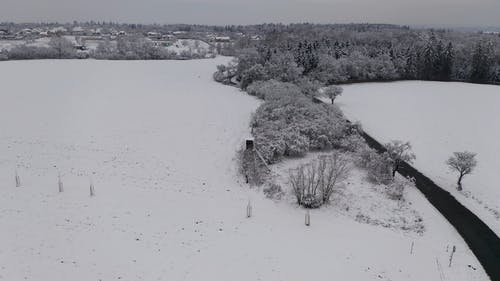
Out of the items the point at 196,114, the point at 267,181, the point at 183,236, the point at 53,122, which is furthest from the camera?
the point at 196,114

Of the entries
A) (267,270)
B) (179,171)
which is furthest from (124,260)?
(179,171)

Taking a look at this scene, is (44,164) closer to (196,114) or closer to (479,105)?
(196,114)

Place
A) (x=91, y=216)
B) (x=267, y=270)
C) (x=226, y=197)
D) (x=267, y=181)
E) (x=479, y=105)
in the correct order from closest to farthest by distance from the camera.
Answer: (x=267, y=270)
(x=91, y=216)
(x=226, y=197)
(x=267, y=181)
(x=479, y=105)

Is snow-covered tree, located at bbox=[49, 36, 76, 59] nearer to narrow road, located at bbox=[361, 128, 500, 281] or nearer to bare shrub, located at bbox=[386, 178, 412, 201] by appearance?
narrow road, located at bbox=[361, 128, 500, 281]

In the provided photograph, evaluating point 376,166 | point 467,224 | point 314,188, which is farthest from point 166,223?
point 467,224

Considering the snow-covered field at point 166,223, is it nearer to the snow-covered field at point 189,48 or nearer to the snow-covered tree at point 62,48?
the snow-covered tree at point 62,48

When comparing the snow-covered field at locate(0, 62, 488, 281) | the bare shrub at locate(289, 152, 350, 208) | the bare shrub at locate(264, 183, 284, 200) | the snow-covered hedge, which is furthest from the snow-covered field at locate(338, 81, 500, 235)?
the bare shrub at locate(264, 183, 284, 200)
